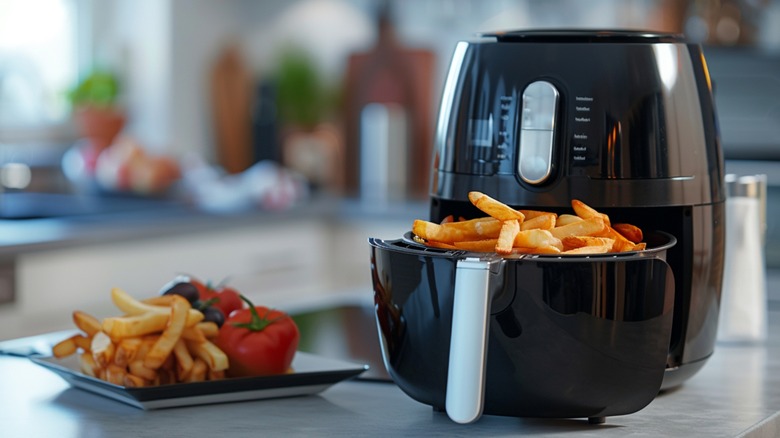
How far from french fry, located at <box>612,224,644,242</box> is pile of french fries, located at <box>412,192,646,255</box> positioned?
0.03m

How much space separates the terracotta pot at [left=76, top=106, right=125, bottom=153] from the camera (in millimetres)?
3613

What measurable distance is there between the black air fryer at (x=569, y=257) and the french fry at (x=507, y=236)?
0.06 ft

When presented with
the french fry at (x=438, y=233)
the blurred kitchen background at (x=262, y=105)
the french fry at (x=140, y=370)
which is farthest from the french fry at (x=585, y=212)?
the blurred kitchen background at (x=262, y=105)

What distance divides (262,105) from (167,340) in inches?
117

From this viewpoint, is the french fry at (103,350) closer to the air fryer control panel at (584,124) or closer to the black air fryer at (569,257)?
the black air fryer at (569,257)

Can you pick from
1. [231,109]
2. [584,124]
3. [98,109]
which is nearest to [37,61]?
[98,109]

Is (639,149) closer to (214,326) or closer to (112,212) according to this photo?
(214,326)

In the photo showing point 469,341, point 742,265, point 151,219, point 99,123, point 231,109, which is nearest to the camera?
point 469,341

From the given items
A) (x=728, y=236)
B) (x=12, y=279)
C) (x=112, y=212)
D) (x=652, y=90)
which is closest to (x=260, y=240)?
(x=112, y=212)

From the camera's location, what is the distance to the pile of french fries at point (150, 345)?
1.04 m

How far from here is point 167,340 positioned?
1.04 meters

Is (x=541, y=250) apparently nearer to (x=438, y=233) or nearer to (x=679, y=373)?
(x=438, y=233)

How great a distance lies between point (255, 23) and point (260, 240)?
1.13 metres

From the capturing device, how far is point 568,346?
0.93 m
